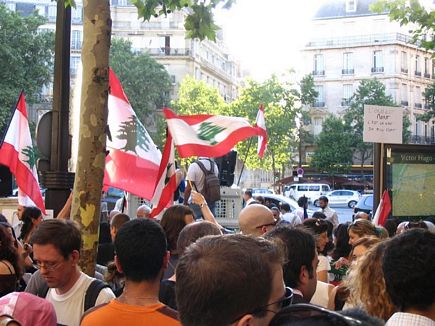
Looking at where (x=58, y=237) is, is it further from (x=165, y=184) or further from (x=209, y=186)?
(x=209, y=186)

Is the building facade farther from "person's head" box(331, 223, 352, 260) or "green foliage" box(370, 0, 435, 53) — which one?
"person's head" box(331, 223, 352, 260)

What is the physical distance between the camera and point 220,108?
60.1 meters

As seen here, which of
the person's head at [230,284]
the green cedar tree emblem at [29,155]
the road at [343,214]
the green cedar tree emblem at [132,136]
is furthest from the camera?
the road at [343,214]

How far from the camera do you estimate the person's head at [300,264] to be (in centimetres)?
342

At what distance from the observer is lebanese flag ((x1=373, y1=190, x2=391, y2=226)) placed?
391 inches

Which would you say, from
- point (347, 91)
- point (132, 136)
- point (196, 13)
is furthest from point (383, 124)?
point (347, 91)

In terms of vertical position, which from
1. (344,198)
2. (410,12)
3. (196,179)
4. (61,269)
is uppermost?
(410,12)

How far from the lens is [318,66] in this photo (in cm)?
7488

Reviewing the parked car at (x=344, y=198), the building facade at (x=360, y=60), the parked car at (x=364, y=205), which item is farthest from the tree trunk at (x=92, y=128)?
the building facade at (x=360, y=60)

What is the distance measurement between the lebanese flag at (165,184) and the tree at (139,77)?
48131 mm

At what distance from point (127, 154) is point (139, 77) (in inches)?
1943

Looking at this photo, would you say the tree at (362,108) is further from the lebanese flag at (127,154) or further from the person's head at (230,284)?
the person's head at (230,284)

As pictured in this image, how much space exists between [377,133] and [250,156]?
43344mm

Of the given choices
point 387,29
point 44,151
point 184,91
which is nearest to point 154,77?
point 184,91
